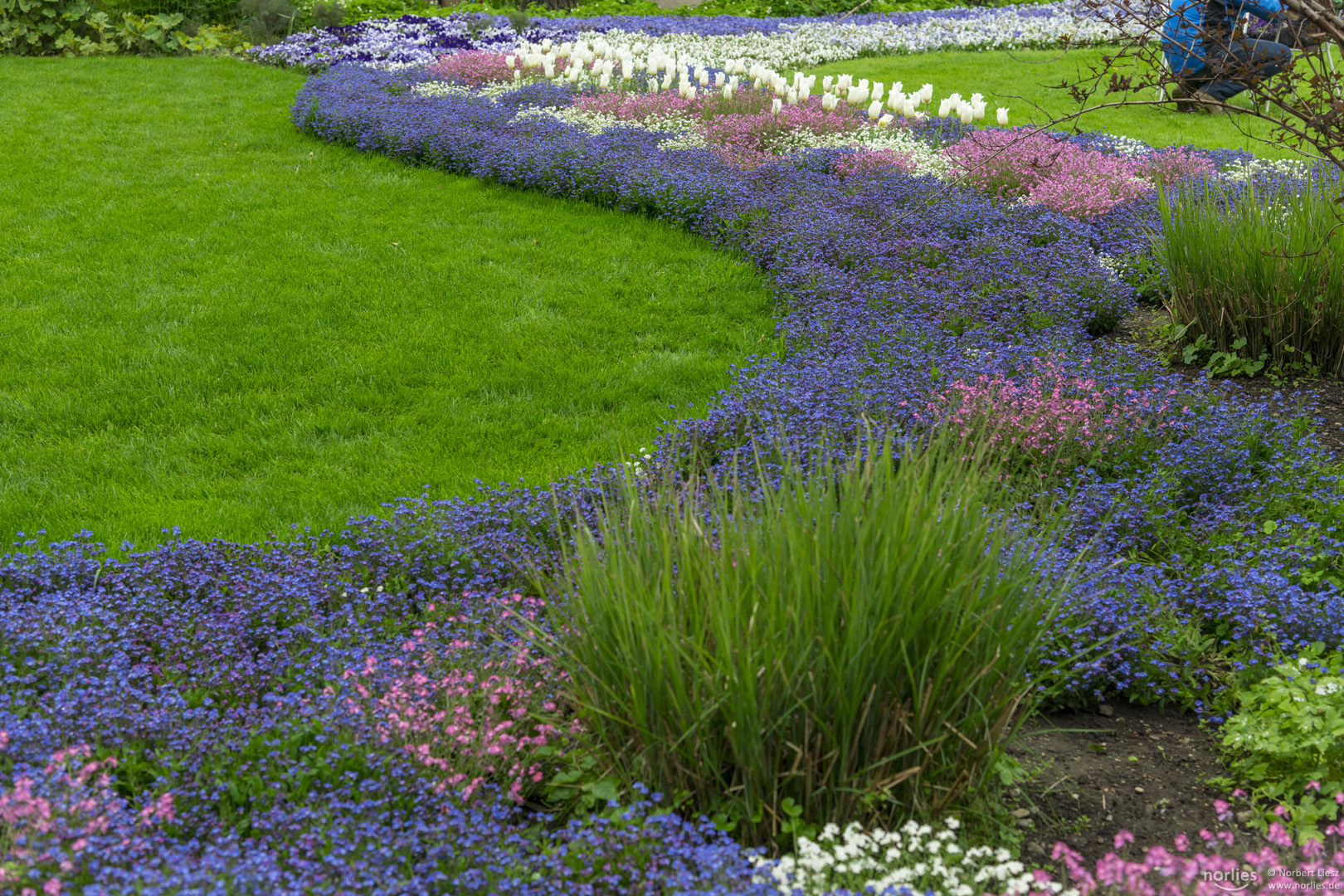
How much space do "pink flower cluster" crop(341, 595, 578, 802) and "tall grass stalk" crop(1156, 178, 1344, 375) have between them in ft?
16.3

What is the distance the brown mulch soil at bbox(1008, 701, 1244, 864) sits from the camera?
3.10 meters

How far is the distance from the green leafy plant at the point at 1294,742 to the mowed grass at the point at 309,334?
8.95ft

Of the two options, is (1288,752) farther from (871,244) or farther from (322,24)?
(322,24)

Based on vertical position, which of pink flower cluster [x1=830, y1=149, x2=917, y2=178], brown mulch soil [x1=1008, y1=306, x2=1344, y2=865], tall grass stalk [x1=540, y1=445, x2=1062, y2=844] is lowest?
brown mulch soil [x1=1008, y1=306, x2=1344, y2=865]

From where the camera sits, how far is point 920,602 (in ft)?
9.49

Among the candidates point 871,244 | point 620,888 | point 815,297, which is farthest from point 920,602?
point 871,244

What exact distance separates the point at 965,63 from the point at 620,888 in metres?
19.4

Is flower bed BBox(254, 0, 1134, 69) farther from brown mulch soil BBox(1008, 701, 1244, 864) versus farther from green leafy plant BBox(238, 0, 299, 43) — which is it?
brown mulch soil BBox(1008, 701, 1244, 864)

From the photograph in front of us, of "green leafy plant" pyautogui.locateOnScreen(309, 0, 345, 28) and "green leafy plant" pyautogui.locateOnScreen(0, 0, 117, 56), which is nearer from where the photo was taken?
"green leafy plant" pyautogui.locateOnScreen(0, 0, 117, 56)

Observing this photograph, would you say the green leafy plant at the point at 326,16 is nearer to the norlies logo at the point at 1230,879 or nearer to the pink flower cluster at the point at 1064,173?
the pink flower cluster at the point at 1064,173

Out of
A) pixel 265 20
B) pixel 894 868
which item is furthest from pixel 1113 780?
pixel 265 20

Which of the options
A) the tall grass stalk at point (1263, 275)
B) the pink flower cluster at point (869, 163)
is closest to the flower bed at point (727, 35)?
the pink flower cluster at point (869, 163)

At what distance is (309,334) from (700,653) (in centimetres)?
512

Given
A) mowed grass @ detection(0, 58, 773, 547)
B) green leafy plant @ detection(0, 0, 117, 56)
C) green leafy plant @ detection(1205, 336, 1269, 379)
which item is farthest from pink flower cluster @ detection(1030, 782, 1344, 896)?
green leafy plant @ detection(0, 0, 117, 56)
